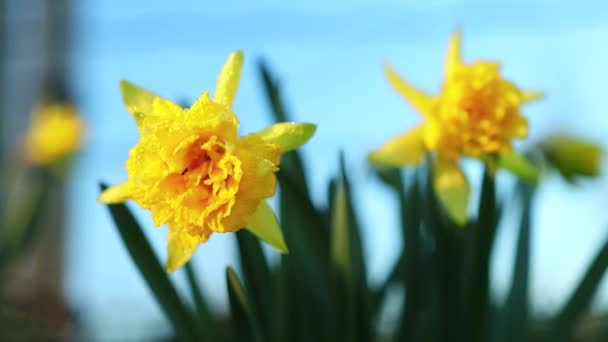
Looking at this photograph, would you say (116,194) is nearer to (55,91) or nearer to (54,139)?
(54,139)

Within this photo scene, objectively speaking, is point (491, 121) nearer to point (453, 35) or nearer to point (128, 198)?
point (453, 35)

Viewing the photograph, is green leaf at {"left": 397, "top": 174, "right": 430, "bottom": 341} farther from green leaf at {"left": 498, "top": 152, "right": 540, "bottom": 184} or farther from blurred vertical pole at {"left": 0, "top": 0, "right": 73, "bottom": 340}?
blurred vertical pole at {"left": 0, "top": 0, "right": 73, "bottom": 340}

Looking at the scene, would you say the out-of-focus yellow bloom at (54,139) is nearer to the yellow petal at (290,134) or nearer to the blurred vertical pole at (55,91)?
A: the blurred vertical pole at (55,91)

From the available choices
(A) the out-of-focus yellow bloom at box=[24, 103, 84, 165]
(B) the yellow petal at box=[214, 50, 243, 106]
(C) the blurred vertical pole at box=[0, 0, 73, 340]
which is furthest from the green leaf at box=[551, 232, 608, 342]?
(C) the blurred vertical pole at box=[0, 0, 73, 340]

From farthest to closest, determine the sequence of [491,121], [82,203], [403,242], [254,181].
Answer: [82,203] → [403,242] → [491,121] → [254,181]

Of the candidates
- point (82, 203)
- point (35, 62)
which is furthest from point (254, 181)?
point (35, 62)

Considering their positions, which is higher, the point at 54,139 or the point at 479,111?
the point at 479,111

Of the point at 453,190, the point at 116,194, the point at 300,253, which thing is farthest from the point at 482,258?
the point at 116,194
